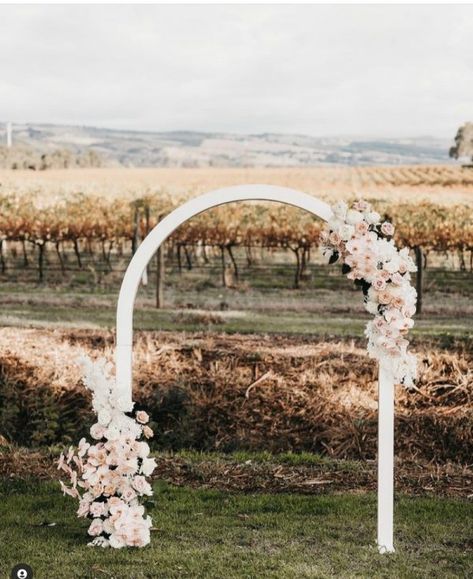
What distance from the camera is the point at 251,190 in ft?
18.5

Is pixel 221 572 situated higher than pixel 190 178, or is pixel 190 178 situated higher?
pixel 190 178

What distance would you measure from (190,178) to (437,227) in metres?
6.52

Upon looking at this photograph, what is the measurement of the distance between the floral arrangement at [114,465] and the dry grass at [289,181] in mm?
14542

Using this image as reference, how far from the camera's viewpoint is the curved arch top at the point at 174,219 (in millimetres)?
5594

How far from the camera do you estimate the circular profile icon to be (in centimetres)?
516

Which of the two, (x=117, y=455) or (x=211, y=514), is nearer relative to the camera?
(x=117, y=455)

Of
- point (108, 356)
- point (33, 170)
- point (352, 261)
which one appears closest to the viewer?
point (352, 261)

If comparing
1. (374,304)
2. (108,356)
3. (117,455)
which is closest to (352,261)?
(374,304)

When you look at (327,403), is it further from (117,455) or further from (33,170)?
(33,170)

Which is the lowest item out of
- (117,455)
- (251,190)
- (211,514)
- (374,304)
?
(211,514)

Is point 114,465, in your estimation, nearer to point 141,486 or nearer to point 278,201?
point 141,486

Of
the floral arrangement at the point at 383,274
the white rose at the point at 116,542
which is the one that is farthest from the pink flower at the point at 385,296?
the white rose at the point at 116,542

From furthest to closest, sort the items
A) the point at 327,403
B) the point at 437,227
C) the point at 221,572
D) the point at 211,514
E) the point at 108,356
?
the point at 437,227, the point at 108,356, the point at 327,403, the point at 211,514, the point at 221,572

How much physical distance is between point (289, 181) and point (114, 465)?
16.7 metres
